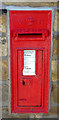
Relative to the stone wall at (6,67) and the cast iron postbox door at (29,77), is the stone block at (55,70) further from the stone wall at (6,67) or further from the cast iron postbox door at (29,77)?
the cast iron postbox door at (29,77)

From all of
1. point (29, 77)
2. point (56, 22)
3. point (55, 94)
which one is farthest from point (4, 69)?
point (56, 22)

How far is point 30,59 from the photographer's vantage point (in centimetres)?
154

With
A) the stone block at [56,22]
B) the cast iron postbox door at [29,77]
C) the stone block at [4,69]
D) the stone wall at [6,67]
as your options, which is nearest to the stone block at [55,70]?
the stone wall at [6,67]

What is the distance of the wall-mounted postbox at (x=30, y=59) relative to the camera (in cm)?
145

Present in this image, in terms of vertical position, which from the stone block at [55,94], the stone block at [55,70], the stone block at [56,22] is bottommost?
the stone block at [55,94]

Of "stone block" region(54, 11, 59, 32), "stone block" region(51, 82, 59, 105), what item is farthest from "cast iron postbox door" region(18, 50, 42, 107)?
"stone block" region(54, 11, 59, 32)

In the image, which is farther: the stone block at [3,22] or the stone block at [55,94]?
the stone block at [55,94]

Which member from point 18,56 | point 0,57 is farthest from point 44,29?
point 0,57

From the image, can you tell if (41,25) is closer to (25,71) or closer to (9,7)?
(9,7)

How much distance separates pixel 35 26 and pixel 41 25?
6 cm

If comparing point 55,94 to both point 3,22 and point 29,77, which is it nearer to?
point 29,77

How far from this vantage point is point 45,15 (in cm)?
145

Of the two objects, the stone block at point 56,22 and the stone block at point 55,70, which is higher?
the stone block at point 56,22

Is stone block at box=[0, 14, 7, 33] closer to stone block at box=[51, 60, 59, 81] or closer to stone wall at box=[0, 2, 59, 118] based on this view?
stone wall at box=[0, 2, 59, 118]
